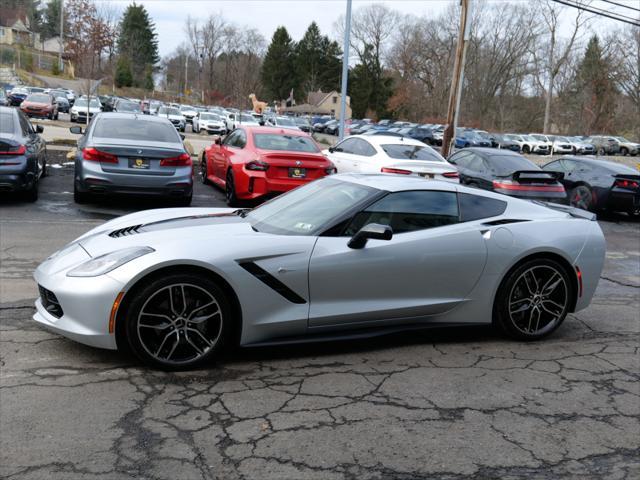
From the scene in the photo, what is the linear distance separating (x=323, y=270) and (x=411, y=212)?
0.98 metres

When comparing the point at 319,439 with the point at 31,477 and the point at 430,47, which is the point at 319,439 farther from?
the point at 430,47

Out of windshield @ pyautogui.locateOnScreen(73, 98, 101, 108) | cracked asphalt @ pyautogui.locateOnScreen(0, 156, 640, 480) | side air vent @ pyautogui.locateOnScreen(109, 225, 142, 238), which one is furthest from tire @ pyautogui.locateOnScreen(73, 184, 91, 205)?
windshield @ pyautogui.locateOnScreen(73, 98, 101, 108)

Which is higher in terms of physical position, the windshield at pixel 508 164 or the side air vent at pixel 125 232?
the windshield at pixel 508 164

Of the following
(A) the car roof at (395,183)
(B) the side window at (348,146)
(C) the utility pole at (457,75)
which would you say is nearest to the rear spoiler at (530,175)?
(B) the side window at (348,146)

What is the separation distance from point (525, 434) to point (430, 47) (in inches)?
3405

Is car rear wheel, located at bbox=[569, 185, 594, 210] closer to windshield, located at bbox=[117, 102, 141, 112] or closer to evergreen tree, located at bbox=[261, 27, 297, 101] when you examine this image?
windshield, located at bbox=[117, 102, 141, 112]

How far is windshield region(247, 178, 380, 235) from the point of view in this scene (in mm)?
4836

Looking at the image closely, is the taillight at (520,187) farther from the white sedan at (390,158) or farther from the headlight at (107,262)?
the headlight at (107,262)

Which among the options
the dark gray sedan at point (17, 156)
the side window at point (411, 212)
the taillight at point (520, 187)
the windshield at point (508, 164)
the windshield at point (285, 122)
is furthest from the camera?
the windshield at point (285, 122)

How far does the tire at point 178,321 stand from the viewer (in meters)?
4.20

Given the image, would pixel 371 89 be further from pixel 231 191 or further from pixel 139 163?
pixel 139 163

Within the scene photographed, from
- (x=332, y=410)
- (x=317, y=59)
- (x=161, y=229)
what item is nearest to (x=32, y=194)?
(x=161, y=229)

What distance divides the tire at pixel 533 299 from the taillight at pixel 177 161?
691 cm

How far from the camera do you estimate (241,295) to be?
14.3 ft
